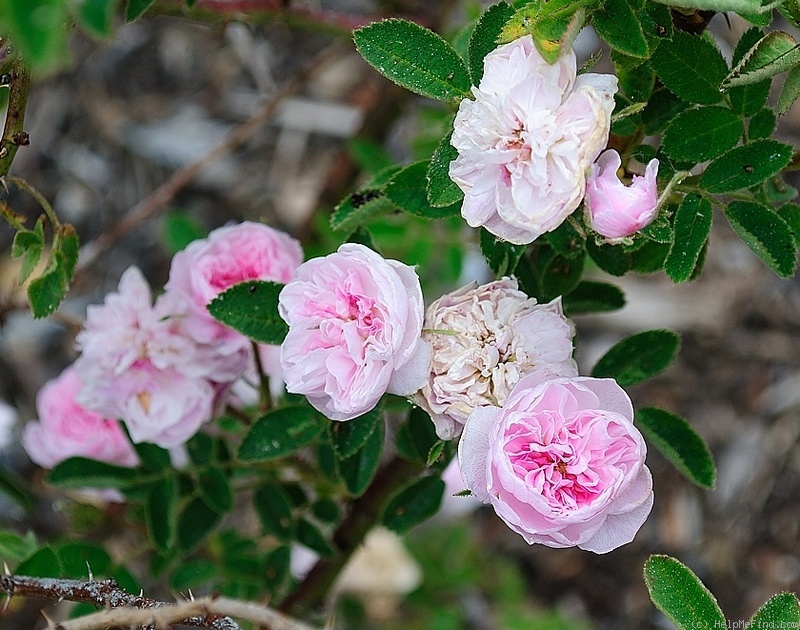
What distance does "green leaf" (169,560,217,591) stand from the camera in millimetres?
1487

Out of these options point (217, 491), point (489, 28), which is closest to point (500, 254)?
point (489, 28)

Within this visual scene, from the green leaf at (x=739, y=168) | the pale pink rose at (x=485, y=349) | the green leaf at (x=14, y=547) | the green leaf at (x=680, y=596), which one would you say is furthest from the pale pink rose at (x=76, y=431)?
the green leaf at (x=739, y=168)

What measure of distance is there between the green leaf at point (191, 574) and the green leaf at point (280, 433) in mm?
456

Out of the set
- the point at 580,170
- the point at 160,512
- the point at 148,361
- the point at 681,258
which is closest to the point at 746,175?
the point at 681,258

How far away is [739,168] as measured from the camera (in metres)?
0.95

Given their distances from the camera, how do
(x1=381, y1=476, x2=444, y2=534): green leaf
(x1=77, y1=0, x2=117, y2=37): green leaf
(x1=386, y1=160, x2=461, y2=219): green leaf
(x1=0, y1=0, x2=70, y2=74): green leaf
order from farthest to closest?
1. (x1=381, y1=476, x2=444, y2=534): green leaf
2. (x1=386, y1=160, x2=461, y2=219): green leaf
3. (x1=77, y1=0, x2=117, y2=37): green leaf
4. (x1=0, y1=0, x2=70, y2=74): green leaf

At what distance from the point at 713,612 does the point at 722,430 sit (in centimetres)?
159

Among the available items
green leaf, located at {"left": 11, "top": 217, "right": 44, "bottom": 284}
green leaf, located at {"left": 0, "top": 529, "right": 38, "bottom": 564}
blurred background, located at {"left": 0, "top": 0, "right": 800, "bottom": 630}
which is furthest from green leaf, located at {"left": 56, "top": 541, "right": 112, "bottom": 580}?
blurred background, located at {"left": 0, "top": 0, "right": 800, "bottom": 630}

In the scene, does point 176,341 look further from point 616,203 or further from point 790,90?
point 790,90

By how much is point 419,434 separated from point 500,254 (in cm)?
29

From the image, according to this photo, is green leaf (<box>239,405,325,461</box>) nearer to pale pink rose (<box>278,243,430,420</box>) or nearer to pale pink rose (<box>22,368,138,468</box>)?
pale pink rose (<box>278,243,430,420</box>)

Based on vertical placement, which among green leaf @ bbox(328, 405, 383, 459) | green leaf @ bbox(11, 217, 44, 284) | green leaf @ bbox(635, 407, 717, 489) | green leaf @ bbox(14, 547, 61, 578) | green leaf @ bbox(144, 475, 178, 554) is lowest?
green leaf @ bbox(144, 475, 178, 554)

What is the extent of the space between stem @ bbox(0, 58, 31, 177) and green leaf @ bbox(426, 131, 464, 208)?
A: 39 cm

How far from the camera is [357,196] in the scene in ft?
3.49
